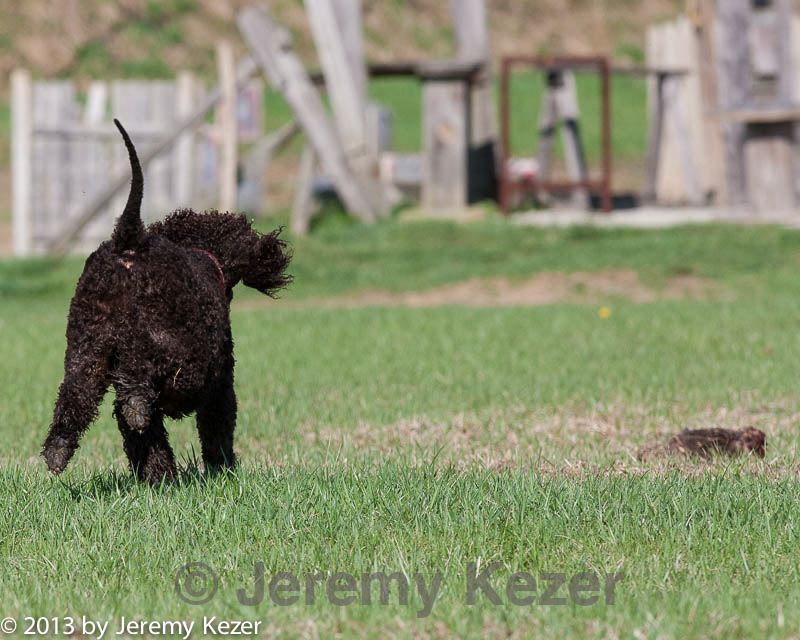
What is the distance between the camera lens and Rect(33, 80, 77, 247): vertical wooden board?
58.4 ft

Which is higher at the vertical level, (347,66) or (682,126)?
(347,66)

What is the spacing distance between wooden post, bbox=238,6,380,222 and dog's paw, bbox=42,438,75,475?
1306 centimetres

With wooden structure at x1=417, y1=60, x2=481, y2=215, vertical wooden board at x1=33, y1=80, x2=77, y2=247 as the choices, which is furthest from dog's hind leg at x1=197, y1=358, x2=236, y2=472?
wooden structure at x1=417, y1=60, x2=481, y2=215

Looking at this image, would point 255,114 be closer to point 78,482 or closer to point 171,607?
point 78,482

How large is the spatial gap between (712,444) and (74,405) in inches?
120

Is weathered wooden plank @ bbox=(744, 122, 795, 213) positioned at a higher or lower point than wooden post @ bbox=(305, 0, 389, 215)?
lower

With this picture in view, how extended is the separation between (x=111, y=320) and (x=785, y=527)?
2.51 meters

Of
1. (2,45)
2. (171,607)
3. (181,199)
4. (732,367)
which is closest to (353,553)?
(171,607)

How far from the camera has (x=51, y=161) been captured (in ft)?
58.9

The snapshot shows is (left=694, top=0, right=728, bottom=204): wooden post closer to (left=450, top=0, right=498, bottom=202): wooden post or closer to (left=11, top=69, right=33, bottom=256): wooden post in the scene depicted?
(left=450, top=0, right=498, bottom=202): wooden post

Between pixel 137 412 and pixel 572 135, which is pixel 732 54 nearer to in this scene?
pixel 572 135

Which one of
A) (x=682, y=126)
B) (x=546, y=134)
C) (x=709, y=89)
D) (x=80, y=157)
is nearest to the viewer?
(x=80, y=157)

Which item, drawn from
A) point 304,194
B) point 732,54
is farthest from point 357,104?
point 732,54

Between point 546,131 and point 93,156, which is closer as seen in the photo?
point 93,156
